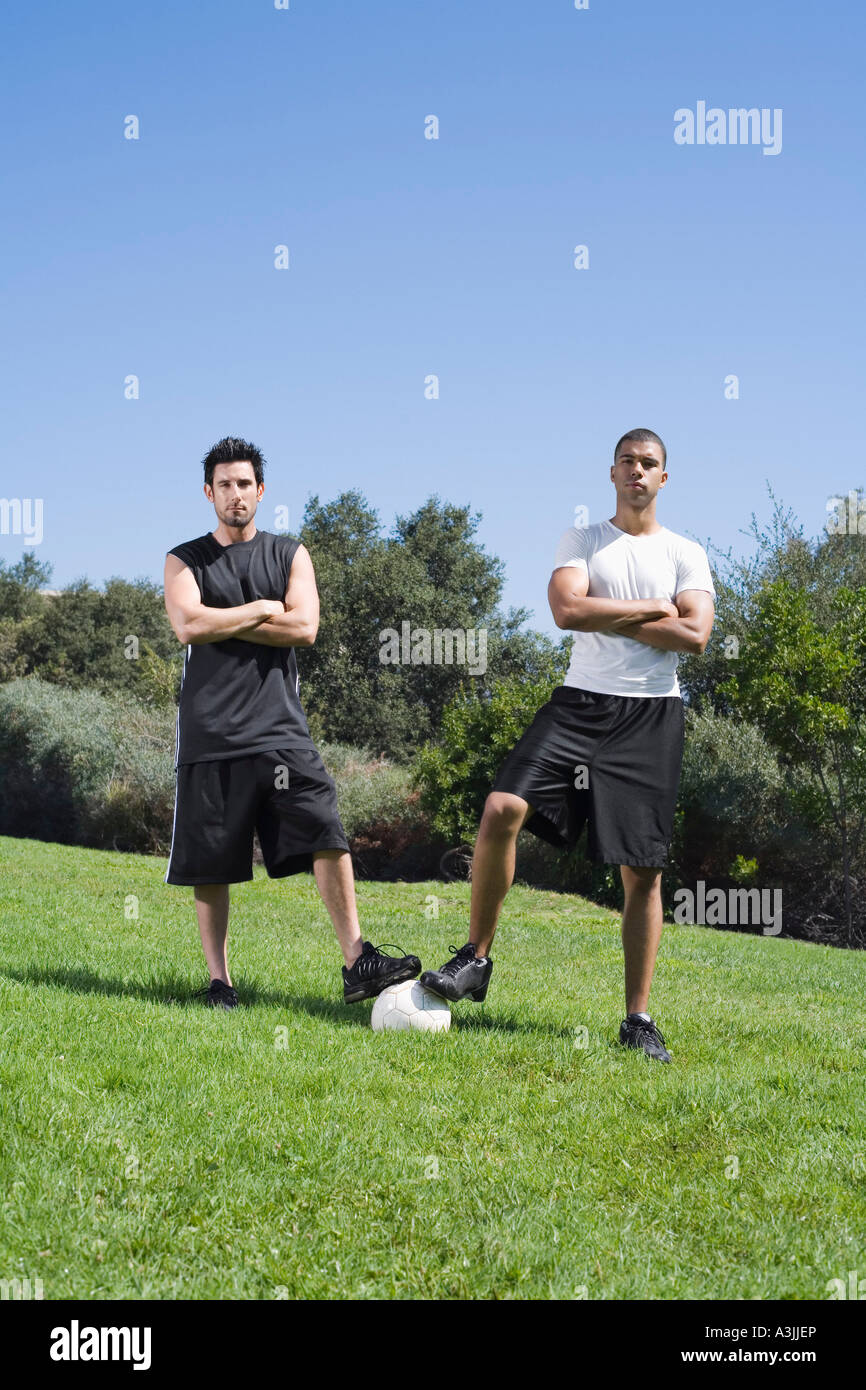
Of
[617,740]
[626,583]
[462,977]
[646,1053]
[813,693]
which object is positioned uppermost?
[626,583]

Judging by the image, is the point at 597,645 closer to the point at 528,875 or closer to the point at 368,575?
the point at 528,875

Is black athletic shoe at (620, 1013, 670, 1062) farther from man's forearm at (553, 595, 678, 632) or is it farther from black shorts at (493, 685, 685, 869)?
man's forearm at (553, 595, 678, 632)

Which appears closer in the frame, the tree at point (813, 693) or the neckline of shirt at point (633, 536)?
the neckline of shirt at point (633, 536)

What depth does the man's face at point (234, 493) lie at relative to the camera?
536 cm

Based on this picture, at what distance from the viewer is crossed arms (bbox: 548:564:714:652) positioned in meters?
4.70

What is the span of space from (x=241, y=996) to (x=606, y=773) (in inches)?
82.3

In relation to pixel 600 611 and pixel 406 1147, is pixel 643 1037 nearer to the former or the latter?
pixel 406 1147

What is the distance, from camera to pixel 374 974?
4891mm

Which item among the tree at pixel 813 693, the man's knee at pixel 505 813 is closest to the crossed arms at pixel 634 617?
the man's knee at pixel 505 813

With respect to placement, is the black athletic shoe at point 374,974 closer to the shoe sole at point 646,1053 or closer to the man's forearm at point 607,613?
the shoe sole at point 646,1053

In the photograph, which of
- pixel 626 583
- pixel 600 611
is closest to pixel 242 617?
pixel 600 611

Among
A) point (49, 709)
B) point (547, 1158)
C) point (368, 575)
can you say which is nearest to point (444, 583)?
point (368, 575)

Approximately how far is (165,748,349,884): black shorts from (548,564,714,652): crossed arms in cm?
135

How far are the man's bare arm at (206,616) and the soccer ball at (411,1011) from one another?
1768mm
